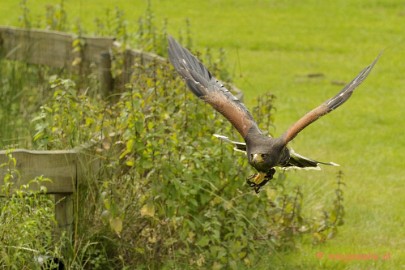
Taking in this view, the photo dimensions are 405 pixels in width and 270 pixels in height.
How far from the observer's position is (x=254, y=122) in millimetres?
8008

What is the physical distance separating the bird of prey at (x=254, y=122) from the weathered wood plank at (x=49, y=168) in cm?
106

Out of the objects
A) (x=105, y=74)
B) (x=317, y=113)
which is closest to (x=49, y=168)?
(x=317, y=113)

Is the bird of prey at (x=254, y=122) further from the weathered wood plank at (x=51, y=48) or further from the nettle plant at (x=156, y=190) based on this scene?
the weathered wood plank at (x=51, y=48)

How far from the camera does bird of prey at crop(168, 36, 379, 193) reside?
758 centimetres

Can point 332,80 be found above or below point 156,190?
below

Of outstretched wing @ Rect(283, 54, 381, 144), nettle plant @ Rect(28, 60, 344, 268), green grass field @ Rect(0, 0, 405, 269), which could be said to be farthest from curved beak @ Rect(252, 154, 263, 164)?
green grass field @ Rect(0, 0, 405, 269)

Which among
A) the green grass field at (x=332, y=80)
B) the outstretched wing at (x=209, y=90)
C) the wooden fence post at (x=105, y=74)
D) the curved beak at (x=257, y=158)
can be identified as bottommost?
the green grass field at (x=332, y=80)

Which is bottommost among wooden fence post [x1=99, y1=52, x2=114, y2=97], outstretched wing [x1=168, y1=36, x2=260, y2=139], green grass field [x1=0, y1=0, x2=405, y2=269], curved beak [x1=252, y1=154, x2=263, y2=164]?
green grass field [x1=0, y1=0, x2=405, y2=269]

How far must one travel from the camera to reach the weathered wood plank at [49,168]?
733 centimetres

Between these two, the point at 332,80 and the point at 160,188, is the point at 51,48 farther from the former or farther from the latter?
the point at 332,80

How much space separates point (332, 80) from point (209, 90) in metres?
8.65

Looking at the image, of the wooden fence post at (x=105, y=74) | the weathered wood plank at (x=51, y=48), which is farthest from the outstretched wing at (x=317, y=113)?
the weathered wood plank at (x=51, y=48)

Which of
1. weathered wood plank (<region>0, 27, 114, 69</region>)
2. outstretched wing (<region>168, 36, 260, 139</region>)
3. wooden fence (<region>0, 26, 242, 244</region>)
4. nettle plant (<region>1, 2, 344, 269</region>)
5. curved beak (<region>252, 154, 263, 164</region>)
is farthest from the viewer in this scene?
weathered wood plank (<region>0, 27, 114, 69</region>)

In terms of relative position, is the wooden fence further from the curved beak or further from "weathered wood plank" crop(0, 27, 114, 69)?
the curved beak
